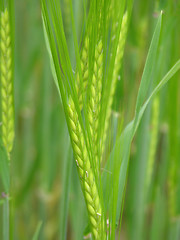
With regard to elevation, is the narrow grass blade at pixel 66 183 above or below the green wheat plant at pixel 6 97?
below

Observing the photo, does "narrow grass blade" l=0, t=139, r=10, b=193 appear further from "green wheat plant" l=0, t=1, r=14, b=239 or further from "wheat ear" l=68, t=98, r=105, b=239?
"wheat ear" l=68, t=98, r=105, b=239

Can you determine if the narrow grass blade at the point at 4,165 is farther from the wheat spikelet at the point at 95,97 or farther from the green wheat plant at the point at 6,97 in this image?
the wheat spikelet at the point at 95,97

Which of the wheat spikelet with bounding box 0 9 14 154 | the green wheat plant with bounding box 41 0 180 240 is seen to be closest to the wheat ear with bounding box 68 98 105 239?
the green wheat plant with bounding box 41 0 180 240

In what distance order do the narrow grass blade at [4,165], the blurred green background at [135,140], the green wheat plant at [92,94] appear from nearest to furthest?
the green wheat plant at [92,94] < the narrow grass blade at [4,165] < the blurred green background at [135,140]

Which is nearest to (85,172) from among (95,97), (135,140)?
(95,97)

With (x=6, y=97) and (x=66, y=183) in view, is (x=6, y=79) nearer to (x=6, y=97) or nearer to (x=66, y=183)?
(x=6, y=97)

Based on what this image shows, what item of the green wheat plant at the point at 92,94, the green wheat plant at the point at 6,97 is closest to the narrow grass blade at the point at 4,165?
the green wheat plant at the point at 6,97
